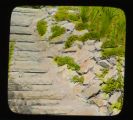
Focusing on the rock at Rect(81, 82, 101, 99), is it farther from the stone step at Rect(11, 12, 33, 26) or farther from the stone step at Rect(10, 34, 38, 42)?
the stone step at Rect(11, 12, 33, 26)

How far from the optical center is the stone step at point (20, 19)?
10.8 ft

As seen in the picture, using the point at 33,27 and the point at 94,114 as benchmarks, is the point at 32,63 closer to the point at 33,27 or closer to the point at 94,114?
the point at 33,27

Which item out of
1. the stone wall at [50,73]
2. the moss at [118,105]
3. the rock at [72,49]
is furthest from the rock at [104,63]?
the moss at [118,105]

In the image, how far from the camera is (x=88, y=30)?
3.30 metres

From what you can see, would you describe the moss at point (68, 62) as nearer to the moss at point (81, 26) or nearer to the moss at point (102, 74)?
the moss at point (102, 74)

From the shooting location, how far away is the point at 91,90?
324cm

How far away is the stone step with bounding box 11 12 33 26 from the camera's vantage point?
3.30m

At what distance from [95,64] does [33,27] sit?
0.99 m

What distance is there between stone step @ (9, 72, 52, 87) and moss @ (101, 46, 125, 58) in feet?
2.64

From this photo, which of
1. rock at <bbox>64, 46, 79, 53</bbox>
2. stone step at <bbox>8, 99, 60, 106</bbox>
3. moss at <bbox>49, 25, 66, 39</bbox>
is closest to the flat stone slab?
stone step at <bbox>8, 99, 60, 106</bbox>

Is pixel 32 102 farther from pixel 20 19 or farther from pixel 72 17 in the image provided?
pixel 72 17

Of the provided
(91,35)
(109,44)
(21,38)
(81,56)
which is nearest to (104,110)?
(81,56)

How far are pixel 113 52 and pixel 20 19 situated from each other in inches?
52.6

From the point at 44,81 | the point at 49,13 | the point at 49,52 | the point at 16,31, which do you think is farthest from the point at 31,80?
the point at 49,13
